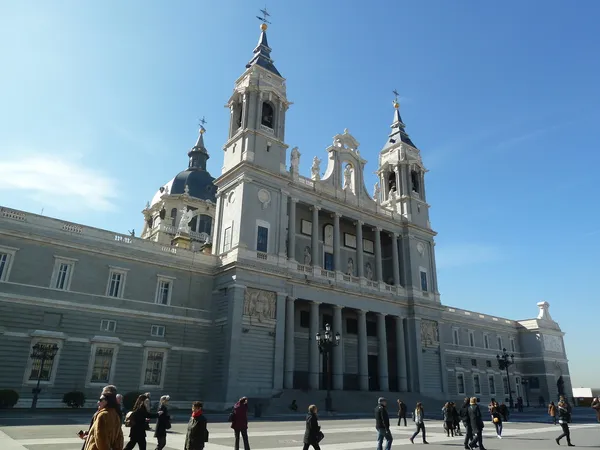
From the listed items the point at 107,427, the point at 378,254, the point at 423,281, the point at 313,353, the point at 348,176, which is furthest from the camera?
the point at 423,281

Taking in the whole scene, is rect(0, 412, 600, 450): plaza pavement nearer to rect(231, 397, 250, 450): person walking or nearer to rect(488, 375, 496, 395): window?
rect(231, 397, 250, 450): person walking

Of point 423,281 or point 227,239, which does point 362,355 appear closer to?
point 423,281

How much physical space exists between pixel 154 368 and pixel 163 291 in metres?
5.56

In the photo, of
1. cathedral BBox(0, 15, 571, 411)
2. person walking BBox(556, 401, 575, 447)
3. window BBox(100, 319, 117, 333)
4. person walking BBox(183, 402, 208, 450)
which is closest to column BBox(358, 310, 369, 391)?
cathedral BBox(0, 15, 571, 411)

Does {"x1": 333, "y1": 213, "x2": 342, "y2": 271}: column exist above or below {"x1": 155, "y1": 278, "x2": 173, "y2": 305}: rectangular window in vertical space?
above

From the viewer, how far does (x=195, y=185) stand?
72062 mm

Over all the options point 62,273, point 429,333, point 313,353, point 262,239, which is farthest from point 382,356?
point 62,273

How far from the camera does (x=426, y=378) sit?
149 ft

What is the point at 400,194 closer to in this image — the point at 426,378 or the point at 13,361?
the point at 426,378

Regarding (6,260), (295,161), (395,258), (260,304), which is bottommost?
(260,304)

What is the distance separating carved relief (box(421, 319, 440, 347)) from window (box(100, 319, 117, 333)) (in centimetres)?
2966

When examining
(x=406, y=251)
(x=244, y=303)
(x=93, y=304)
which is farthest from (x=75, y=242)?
(x=406, y=251)

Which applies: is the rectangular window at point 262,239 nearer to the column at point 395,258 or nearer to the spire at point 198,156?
the column at point 395,258

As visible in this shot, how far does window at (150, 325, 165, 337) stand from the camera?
3283 centimetres
